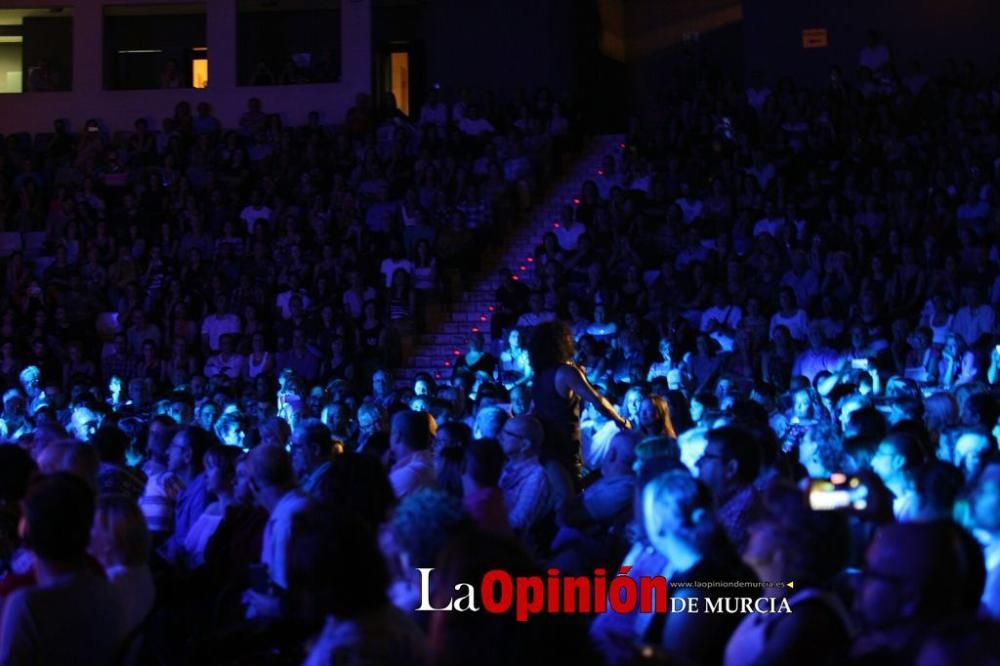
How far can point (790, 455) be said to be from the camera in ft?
28.6

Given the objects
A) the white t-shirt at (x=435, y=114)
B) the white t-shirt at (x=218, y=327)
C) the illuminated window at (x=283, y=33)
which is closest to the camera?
the white t-shirt at (x=218, y=327)

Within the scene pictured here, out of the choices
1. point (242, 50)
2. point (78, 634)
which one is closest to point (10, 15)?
point (242, 50)

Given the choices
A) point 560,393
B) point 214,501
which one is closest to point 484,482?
point 214,501

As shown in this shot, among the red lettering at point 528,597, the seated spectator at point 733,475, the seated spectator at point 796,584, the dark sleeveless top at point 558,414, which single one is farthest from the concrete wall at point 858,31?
the red lettering at point 528,597

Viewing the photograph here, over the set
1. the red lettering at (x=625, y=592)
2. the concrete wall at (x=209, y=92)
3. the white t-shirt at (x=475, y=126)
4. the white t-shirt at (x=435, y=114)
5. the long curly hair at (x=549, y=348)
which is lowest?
the red lettering at (x=625, y=592)

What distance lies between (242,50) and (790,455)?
59.8 ft

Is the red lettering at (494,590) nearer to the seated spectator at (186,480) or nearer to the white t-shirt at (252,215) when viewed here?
the seated spectator at (186,480)

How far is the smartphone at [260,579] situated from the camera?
591cm

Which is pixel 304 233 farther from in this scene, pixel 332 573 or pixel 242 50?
pixel 332 573

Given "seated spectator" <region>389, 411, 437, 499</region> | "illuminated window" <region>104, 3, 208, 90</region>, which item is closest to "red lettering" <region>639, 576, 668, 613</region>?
"seated spectator" <region>389, 411, 437, 499</region>

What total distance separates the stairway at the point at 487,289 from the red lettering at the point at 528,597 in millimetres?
11547

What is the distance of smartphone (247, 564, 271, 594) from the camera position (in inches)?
233

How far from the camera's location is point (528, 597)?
349cm

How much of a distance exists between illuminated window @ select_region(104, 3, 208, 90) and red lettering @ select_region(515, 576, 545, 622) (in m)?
22.3
